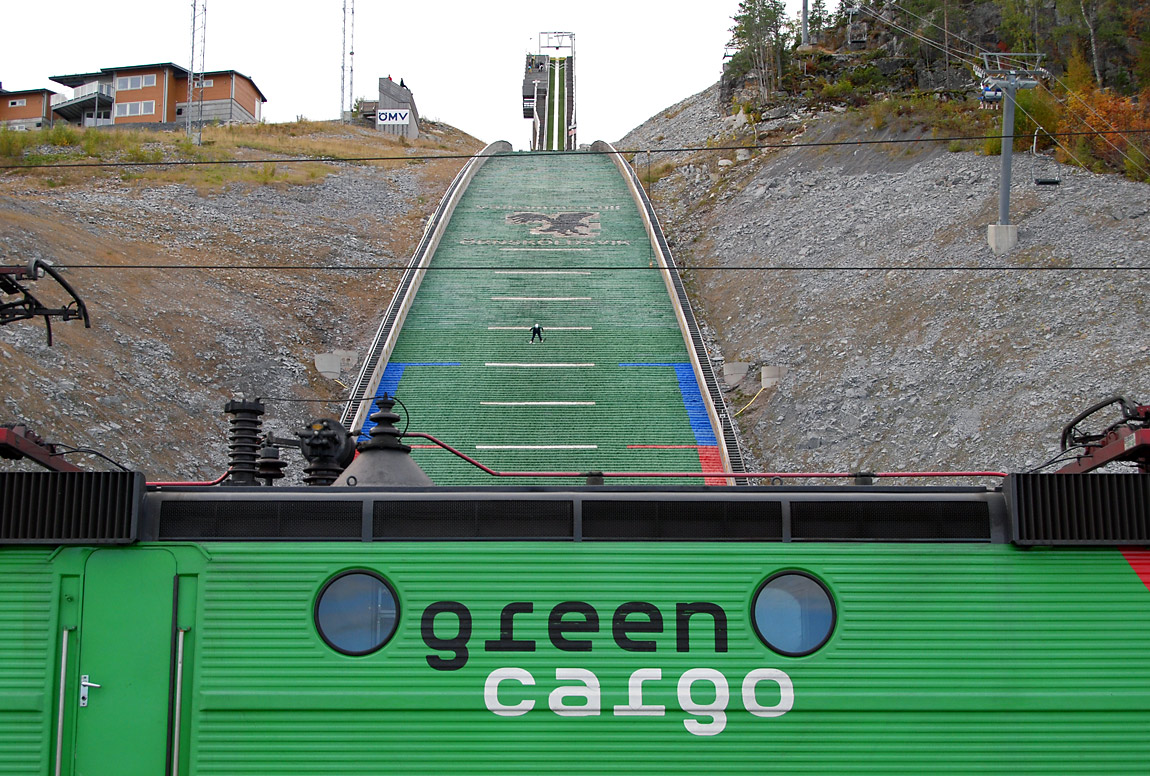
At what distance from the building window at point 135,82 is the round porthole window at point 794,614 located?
81.2 meters

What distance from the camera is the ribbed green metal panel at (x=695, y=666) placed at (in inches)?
317

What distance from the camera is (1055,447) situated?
66.1 feet

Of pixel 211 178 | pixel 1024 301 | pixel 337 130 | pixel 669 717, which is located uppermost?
pixel 337 130

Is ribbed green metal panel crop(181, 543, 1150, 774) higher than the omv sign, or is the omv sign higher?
the omv sign

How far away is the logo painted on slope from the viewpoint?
4153 centimetres

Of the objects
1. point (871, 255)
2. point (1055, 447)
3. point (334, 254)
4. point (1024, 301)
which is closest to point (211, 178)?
point (334, 254)

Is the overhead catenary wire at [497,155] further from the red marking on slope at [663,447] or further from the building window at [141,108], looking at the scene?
the building window at [141,108]

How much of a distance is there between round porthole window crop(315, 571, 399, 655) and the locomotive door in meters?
1.19

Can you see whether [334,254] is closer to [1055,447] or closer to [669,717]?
[1055,447]

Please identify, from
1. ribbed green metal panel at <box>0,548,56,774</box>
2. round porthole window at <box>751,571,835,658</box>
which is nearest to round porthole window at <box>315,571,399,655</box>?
ribbed green metal panel at <box>0,548,56,774</box>

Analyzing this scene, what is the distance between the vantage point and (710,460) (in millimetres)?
25016

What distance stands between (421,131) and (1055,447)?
67025mm

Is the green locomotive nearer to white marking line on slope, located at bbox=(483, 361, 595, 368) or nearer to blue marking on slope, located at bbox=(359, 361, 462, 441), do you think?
blue marking on slope, located at bbox=(359, 361, 462, 441)

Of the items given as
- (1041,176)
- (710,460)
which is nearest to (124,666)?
(710,460)
